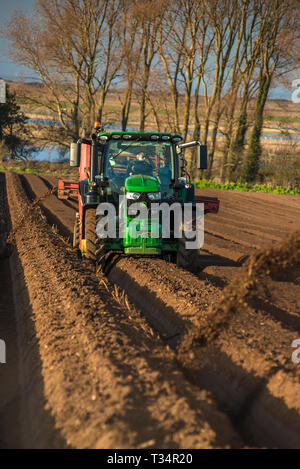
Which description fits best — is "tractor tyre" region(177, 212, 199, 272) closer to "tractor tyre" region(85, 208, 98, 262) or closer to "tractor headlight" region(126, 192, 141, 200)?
"tractor headlight" region(126, 192, 141, 200)

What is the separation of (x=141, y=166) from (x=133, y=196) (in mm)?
813

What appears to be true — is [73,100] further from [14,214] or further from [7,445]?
[7,445]

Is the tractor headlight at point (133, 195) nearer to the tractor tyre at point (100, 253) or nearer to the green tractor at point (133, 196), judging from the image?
the green tractor at point (133, 196)

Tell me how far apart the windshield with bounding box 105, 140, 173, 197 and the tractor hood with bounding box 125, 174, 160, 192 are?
1.26 feet

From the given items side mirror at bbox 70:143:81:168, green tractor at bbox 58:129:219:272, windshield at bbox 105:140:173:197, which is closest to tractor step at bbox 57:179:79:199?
green tractor at bbox 58:129:219:272

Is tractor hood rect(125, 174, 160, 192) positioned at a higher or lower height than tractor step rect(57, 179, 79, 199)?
higher

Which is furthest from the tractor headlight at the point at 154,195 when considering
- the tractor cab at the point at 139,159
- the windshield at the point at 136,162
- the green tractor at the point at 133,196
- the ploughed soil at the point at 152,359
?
the ploughed soil at the point at 152,359

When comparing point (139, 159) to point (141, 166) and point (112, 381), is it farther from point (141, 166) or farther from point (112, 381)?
point (112, 381)

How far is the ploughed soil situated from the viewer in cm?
290

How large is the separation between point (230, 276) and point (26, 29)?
87.9 feet

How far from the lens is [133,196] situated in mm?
6961

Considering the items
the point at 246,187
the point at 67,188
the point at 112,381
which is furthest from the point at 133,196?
the point at 246,187

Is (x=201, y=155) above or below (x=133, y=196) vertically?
above

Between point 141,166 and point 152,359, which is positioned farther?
point 141,166
